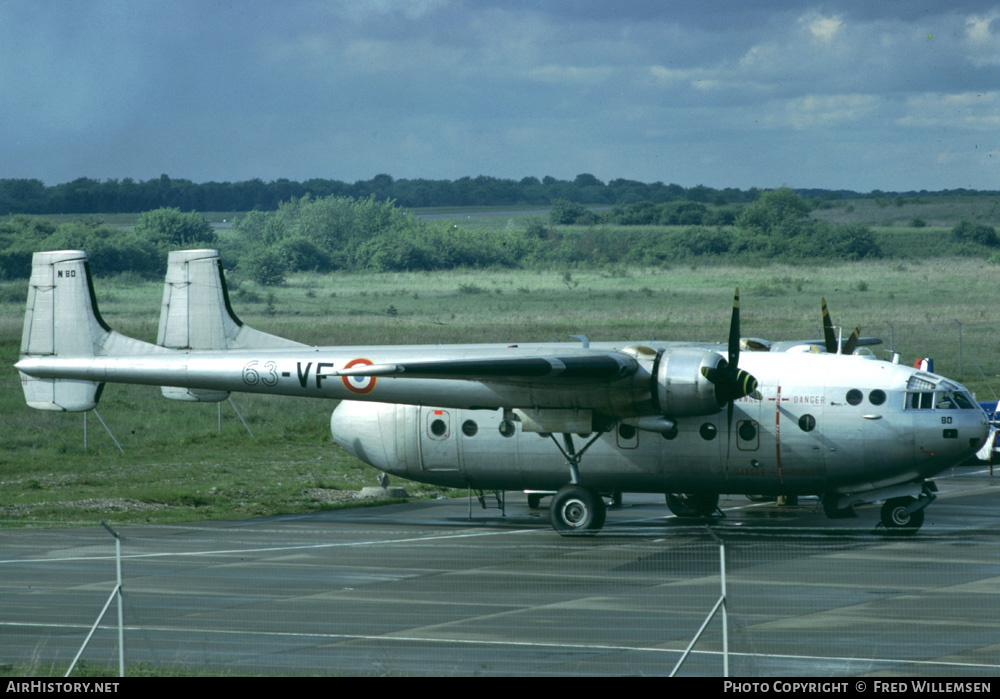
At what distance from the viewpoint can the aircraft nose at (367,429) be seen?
88.0 ft

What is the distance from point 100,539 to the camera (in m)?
25.0

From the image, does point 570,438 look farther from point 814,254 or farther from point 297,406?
point 814,254

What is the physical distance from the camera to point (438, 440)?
85.9 ft

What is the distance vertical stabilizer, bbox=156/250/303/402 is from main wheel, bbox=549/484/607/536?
8209 mm

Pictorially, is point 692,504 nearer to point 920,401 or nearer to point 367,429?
point 920,401

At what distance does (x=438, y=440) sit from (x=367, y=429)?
182 centimetres

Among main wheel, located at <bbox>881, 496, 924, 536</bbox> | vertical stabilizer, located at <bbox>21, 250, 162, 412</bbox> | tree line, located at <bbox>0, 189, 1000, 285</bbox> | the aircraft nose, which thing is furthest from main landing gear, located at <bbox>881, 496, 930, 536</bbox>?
tree line, located at <bbox>0, 189, 1000, 285</bbox>

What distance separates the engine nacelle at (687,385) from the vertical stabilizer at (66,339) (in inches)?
468

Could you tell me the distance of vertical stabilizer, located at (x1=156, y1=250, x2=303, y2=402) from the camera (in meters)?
28.9

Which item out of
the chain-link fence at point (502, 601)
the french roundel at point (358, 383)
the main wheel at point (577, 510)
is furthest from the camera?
the french roundel at point (358, 383)

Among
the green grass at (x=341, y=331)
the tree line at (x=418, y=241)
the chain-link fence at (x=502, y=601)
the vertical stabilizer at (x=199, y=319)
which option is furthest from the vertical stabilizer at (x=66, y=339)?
the tree line at (x=418, y=241)

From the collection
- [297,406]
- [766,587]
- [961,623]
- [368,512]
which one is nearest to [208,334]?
[368,512]

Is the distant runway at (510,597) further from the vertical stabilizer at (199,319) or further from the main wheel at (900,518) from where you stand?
the vertical stabilizer at (199,319)

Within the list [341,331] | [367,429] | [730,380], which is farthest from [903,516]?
[341,331]
